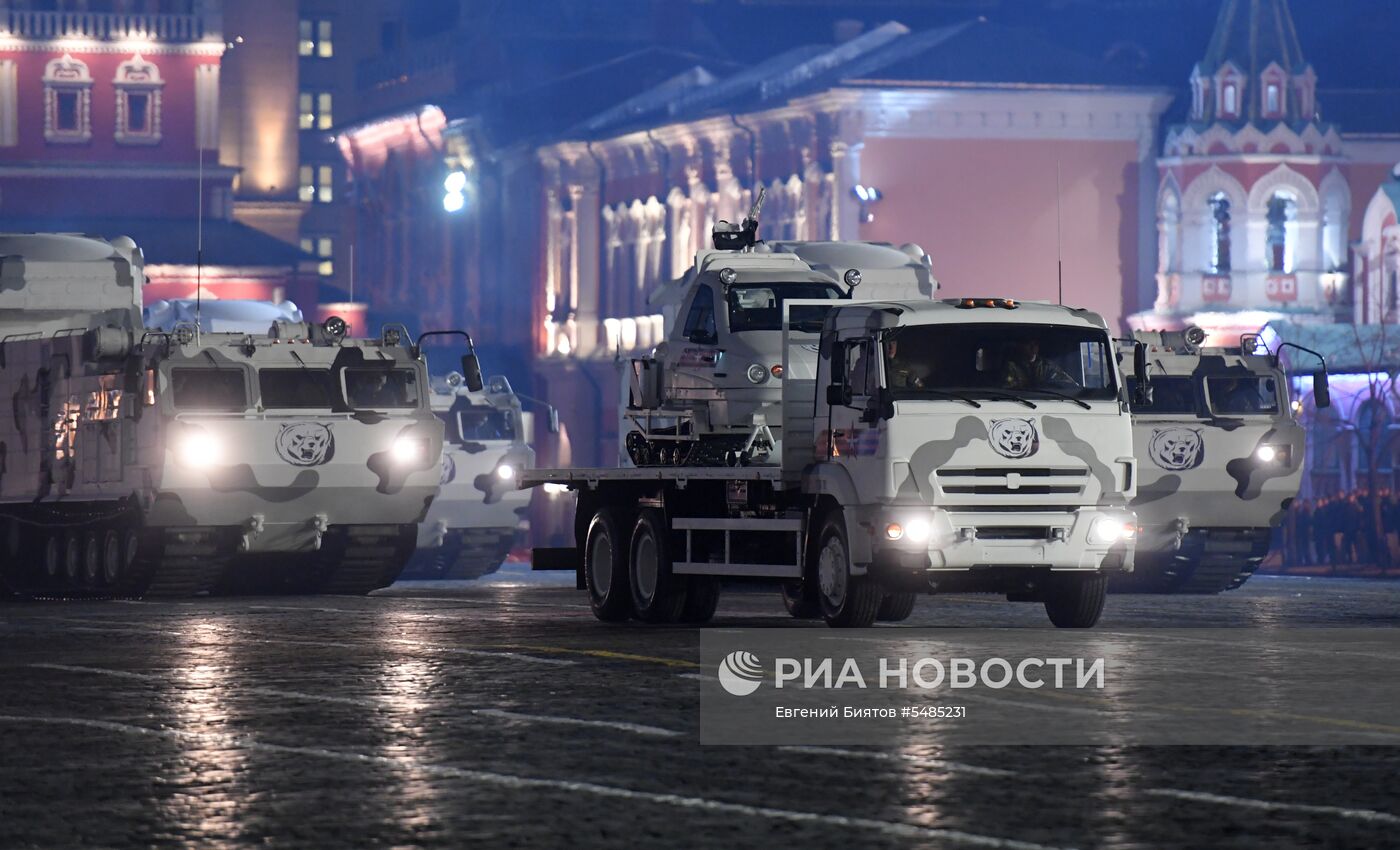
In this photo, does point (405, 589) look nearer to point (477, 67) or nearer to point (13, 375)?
point (13, 375)

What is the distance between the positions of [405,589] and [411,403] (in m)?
4.84

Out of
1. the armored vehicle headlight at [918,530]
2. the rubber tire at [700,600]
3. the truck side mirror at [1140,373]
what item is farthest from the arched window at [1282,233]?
the armored vehicle headlight at [918,530]

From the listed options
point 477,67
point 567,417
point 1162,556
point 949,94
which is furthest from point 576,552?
point 477,67

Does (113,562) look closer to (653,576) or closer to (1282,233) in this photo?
(653,576)

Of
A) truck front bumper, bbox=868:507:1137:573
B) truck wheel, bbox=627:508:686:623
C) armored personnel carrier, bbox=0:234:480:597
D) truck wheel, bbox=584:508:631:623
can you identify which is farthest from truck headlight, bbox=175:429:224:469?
truck front bumper, bbox=868:507:1137:573

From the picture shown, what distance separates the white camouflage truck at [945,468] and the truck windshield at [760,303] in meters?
1.84

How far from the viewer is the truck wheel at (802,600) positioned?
80.1ft

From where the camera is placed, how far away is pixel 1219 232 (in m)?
69.9

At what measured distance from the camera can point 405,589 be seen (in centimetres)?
3881

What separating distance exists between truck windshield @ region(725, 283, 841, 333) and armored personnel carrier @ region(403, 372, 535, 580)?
16372mm

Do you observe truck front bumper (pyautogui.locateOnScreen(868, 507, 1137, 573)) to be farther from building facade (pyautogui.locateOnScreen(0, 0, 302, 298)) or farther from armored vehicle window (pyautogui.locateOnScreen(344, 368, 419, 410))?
building facade (pyautogui.locateOnScreen(0, 0, 302, 298))

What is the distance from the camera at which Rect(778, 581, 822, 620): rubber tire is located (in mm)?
24422

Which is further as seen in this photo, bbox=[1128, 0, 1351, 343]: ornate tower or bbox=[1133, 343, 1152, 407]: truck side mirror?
bbox=[1128, 0, 1351, 343]: ornate tower

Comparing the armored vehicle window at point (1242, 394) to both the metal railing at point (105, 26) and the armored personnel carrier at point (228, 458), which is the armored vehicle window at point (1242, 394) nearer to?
the armored personnel carrier at point (228, 458)
